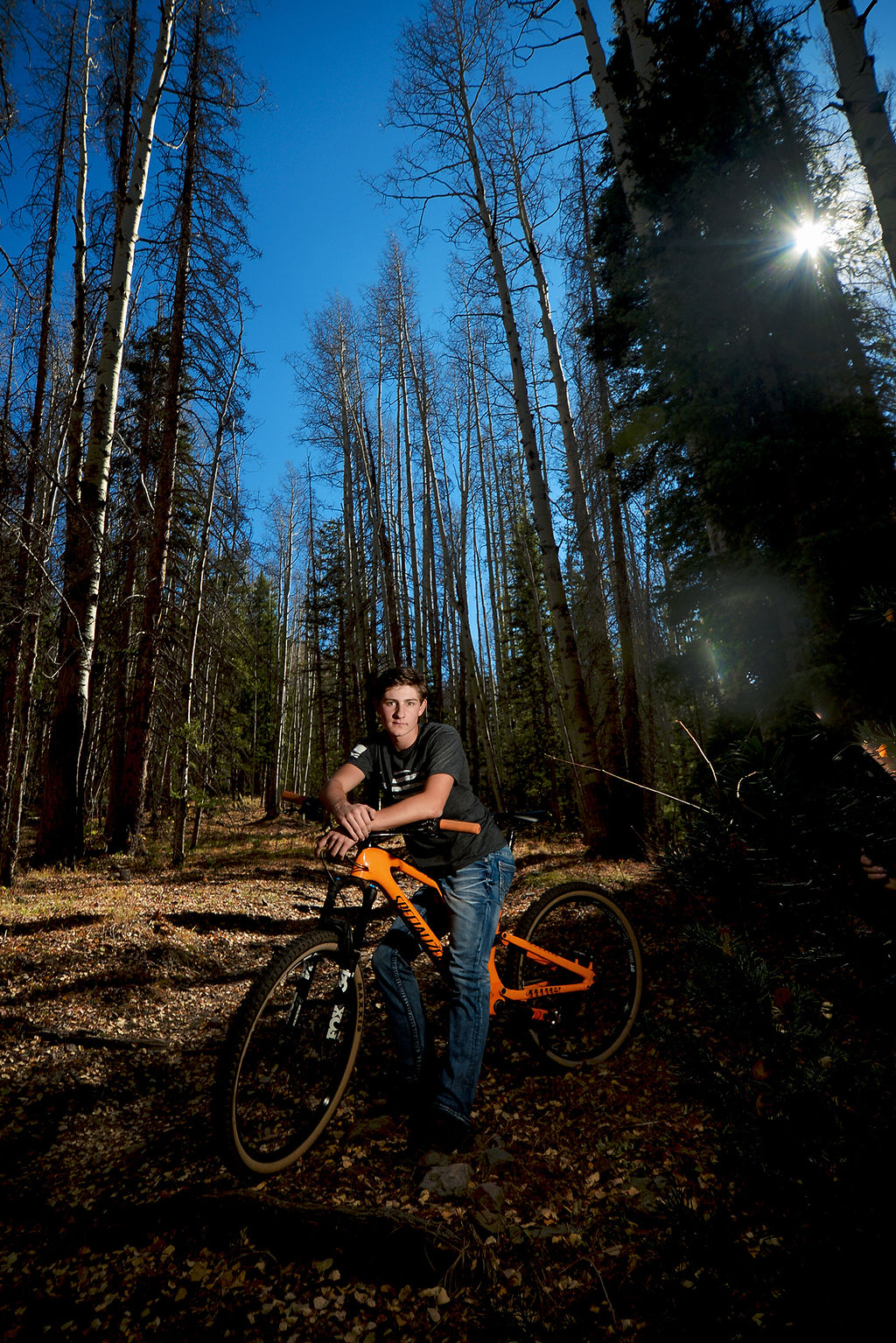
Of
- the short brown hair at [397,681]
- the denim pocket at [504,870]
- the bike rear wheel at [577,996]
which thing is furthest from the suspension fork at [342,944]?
the bike rear wheel at [577,996]

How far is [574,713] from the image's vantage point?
7414mm

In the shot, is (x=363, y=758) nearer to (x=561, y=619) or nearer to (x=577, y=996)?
(x=577, y=996)

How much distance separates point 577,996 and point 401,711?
1975mm

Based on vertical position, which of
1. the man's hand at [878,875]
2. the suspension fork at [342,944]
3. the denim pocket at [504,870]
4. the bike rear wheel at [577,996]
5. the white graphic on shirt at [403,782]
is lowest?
the bike rear wheel at [577,996]

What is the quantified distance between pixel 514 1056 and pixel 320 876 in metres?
6.32

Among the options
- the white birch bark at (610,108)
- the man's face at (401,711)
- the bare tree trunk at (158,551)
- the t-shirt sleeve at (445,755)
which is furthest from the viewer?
the bare tree trunk at (158,551)

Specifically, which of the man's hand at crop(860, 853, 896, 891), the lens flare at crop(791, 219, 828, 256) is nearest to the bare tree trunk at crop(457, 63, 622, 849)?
the lens flare at crop(791, 219, 828, 256)

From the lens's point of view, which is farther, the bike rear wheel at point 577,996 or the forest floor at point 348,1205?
the bike rear wheel at point 577,996

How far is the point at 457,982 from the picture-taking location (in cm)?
236

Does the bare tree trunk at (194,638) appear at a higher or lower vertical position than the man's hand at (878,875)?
higher

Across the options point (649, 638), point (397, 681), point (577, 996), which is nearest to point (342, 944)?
point (397, 681)

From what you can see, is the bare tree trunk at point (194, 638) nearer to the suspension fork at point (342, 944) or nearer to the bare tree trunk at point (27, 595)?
the bare tree trunk at point (27, 595)

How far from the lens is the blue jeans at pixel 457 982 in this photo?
2.27 metres

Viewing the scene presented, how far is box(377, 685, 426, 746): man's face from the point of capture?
2.51 meters
